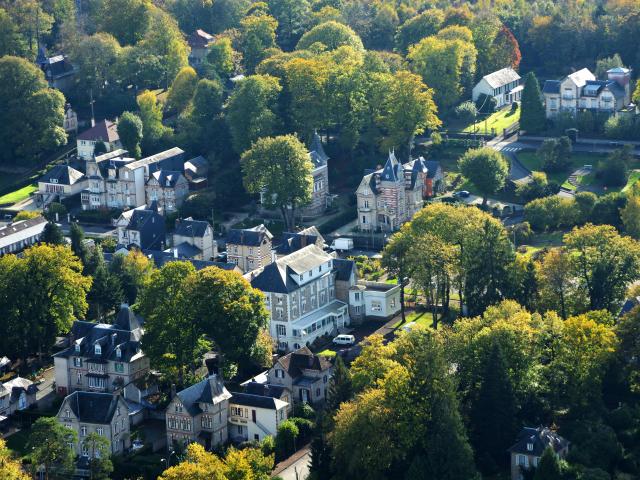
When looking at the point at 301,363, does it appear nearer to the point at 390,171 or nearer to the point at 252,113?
the point at 390,171

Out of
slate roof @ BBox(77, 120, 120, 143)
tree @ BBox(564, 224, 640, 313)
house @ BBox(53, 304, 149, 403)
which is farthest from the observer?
slate roof @ BBox(77, 120, 120, 143)

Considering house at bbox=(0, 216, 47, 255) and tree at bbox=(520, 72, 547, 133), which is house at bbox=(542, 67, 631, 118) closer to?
tree at bbox=(520, 72, 547, 133)

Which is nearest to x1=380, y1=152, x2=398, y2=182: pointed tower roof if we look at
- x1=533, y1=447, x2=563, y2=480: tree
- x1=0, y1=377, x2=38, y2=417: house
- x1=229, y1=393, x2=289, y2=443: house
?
x1=229, y1=393, x2=289, y2=443: house

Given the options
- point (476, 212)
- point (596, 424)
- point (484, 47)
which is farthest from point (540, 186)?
point (596, 424)

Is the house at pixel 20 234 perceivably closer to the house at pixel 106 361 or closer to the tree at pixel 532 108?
the house at pixel 106 361

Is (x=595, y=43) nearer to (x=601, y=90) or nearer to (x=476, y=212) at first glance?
(x=601, y=90)

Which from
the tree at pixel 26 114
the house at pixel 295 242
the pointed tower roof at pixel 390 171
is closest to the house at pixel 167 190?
the tree at pixel 26 114
